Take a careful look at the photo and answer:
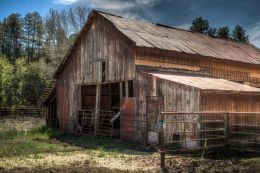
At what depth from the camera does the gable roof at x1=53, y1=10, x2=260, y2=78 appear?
68.4ft

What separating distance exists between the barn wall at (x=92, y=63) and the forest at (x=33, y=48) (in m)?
18.8

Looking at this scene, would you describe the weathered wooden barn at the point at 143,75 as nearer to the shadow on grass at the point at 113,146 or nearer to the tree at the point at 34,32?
the shadow on grass at the point at 113,146

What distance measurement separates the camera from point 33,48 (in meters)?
74.8

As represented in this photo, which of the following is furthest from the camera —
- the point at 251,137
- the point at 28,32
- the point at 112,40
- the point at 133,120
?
the point at 28,32

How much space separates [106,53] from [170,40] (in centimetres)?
436

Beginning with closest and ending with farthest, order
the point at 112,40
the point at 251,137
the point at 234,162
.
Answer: the point at 234,162, the point at 251,137, the point at 112,40

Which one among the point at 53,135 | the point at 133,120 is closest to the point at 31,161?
the point at 133,120

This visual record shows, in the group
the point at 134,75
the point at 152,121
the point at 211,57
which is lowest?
the point at 152,121

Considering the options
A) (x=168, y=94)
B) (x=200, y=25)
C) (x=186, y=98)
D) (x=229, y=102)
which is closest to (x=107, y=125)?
(x=168, y=94)

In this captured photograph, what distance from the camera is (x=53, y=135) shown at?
2273 cm

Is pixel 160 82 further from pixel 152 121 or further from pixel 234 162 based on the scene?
pixel 234 162

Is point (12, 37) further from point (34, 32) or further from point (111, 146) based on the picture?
point (111, 146)

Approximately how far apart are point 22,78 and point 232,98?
3276 centimetres

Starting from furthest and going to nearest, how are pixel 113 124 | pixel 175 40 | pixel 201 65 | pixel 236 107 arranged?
1. pixel 175 40
2. pixel 201 65
3. pixel 113 124
4. pixel 236 107
